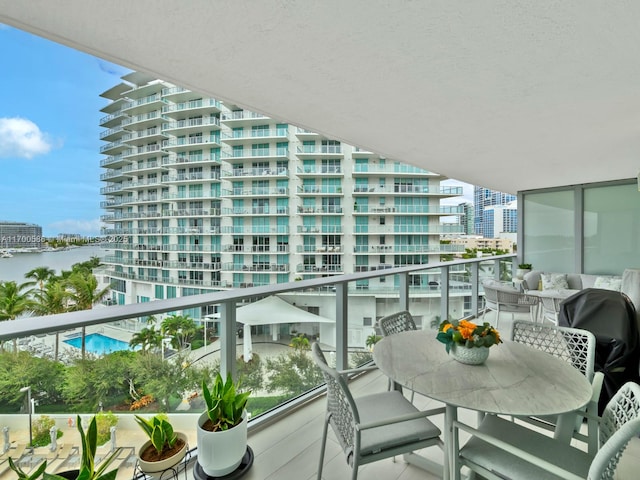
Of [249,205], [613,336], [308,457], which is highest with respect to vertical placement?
[249,205]

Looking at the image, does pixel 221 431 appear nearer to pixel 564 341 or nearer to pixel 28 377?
pixel 28 377

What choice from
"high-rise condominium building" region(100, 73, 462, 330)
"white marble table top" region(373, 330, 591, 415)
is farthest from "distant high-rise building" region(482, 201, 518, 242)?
"high-rise condominium building" region(100, 73, 462, 330)

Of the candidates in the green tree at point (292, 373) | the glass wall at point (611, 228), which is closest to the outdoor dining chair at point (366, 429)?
the green tree at point (292, 373)

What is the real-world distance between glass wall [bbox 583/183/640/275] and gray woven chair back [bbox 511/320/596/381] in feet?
14.1

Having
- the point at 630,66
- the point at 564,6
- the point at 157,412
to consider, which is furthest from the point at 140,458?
the point at 630,66

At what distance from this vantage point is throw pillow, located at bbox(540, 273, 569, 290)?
16.3 ft

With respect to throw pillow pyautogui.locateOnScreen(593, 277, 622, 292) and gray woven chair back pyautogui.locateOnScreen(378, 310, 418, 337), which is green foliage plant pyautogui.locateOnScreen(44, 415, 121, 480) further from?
throw pillow pyautogui.locateOnScreen(593, 277, 622, 292)

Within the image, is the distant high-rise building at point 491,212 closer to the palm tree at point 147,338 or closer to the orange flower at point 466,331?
the orange flower at point 466,331

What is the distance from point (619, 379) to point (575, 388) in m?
1.11

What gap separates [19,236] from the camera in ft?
14.8

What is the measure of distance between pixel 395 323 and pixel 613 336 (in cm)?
139

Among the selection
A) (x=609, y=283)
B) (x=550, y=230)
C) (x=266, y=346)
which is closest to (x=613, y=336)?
(x=266, y=346)

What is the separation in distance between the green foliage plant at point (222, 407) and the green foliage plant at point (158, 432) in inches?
6.9

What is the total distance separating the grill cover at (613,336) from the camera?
1.94 meters
